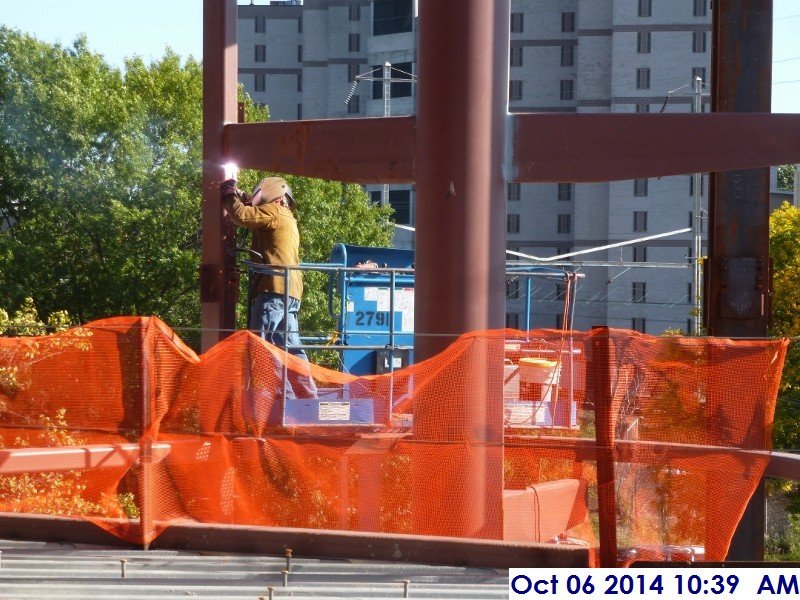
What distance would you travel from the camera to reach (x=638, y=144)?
292 inches

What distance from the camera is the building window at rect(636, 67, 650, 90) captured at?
8000 centimetres

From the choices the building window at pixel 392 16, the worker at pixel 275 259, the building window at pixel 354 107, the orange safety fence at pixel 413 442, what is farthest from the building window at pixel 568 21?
the orange safety fence at pixel 413 442

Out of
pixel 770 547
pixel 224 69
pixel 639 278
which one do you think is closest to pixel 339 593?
pixel 224 69

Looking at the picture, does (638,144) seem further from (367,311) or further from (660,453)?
(367,311)

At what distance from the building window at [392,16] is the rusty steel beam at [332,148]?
75.5 metres

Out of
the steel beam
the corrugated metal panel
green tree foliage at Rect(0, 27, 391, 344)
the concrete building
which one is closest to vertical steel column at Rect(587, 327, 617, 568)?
the corrugated metal panel

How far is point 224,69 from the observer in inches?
320

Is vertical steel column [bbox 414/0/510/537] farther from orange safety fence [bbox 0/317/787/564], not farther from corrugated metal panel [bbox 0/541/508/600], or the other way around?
corrugated metal panel [bbox 0/541/508/600]

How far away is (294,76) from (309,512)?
93528 mm

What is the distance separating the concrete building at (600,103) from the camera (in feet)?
259

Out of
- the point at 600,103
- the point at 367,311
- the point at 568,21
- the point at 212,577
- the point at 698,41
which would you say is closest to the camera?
the point at 212,577

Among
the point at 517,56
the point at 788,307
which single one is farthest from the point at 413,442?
the point at 517,56

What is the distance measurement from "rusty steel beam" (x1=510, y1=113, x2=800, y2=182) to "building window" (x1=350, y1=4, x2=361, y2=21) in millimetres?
85555

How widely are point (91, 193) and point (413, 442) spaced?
161ft
